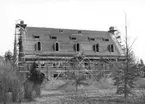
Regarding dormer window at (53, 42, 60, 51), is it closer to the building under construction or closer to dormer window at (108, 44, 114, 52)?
the building under construction

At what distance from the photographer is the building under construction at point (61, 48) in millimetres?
33781

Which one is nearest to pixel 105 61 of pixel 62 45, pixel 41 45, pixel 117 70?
pixel 62 45

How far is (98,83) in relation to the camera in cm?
2750

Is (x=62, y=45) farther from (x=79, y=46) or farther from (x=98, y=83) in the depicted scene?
(x=98, y=83)

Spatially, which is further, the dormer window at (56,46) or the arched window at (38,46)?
the dormer window at (56,46)

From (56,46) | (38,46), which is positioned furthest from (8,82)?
(56,46)

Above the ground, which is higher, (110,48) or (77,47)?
(77,47)

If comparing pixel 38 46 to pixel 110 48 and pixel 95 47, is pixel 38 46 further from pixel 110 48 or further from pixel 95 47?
pixel 110 48

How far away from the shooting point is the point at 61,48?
36625 millimetres

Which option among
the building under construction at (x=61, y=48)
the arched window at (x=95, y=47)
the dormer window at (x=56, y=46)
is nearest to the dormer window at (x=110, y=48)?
the building under construction at (x=61, y=48)

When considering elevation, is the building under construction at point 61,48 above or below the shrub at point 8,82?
above

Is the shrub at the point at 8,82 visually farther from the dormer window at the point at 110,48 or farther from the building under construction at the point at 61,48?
the dormer window at the point at 110,48

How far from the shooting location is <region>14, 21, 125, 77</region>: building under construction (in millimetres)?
33781

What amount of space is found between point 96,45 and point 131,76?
987 inches
